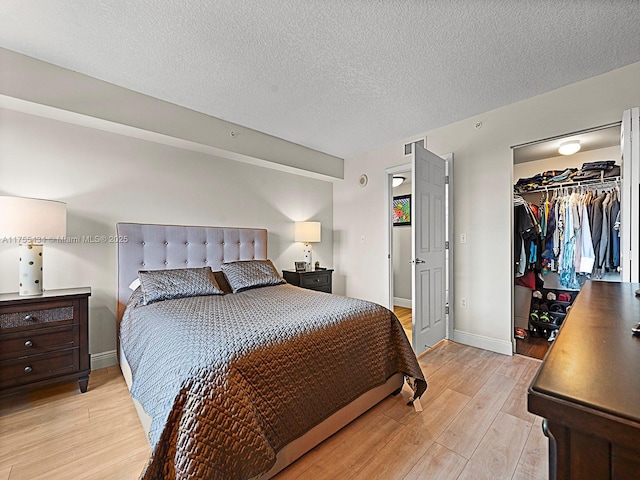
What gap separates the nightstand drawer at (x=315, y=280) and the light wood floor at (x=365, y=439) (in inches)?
71.1

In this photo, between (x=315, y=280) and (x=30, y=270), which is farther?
(x=315, y=280)

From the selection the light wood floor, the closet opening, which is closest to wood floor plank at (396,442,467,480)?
the light wood floor

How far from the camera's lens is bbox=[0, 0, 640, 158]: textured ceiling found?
1.63 m

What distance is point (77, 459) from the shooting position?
1467mm

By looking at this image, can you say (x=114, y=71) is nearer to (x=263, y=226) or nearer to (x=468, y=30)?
(x=263, y=226)

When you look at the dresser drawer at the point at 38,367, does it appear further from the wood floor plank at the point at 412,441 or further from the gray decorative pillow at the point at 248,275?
the wood floor plank at the point at 412,441

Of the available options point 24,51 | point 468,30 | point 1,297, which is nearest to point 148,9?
point 24,51

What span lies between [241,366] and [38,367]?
178 centimetres

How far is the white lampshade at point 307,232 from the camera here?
150 inches

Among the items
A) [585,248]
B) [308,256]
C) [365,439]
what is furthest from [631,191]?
[308,256]

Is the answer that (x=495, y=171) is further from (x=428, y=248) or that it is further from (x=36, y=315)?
(x=36, y=315)

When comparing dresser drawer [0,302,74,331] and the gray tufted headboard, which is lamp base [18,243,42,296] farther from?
the gray tufted headboard

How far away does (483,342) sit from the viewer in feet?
9.57

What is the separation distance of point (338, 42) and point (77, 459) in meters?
2.85
